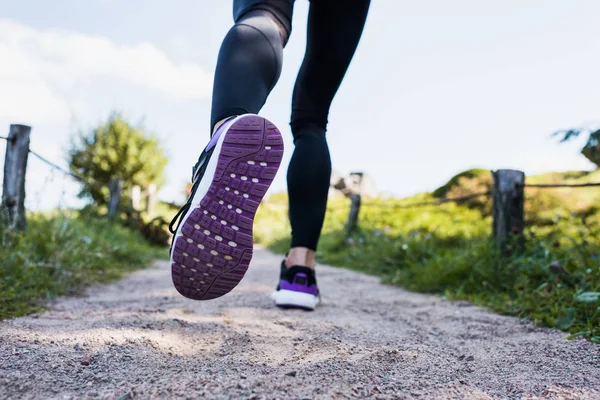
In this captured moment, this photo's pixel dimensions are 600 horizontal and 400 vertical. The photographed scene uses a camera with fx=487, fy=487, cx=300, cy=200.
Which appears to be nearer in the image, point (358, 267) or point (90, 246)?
point (90, 246)

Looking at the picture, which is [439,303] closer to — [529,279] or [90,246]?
[529,279]

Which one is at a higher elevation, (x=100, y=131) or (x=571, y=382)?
(x=100, y=131)

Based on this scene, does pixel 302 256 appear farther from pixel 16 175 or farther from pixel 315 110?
pixel 16 175

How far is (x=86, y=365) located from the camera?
954 mm

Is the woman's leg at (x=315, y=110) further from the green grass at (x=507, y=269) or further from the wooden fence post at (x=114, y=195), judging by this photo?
the wooden fence post at (x=114, y=195)

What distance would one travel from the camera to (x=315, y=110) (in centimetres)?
167

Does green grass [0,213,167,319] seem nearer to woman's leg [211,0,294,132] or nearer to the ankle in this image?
the ankle

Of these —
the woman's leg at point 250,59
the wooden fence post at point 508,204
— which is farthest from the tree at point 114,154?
the woman's leg at point 250,59

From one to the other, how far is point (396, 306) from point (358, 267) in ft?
7.11

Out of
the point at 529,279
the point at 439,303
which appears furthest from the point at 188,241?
the point at 529,279

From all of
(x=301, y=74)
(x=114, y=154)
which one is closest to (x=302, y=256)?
(x=301, y=74)

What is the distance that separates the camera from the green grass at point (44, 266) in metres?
1.75

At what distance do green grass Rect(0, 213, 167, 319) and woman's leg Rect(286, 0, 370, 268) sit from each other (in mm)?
947

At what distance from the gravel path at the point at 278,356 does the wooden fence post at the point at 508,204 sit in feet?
3.62
